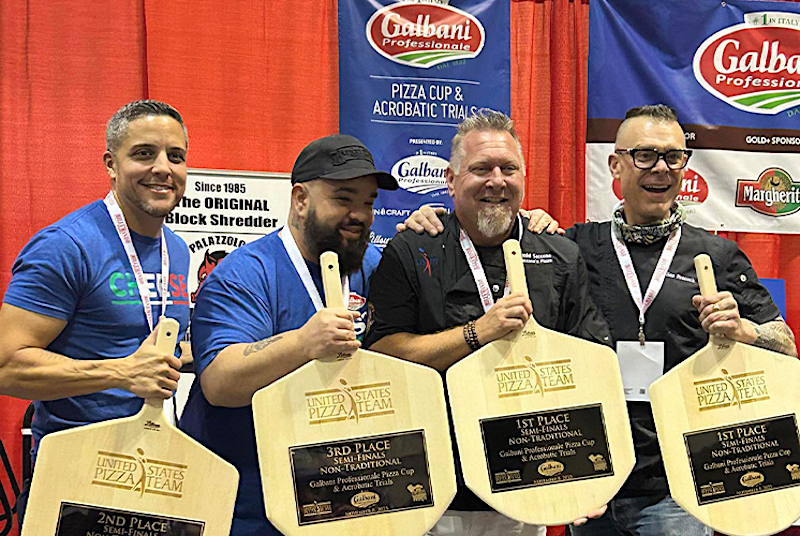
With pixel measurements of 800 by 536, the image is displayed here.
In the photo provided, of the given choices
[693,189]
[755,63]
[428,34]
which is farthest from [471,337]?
[755,63]

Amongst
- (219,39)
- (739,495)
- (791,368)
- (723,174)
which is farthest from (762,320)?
(219,39)

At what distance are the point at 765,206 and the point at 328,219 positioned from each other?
8.69 feet

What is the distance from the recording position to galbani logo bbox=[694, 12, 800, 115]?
146 inches

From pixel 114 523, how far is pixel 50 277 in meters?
0.63

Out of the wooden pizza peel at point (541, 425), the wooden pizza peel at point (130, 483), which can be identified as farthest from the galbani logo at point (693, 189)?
the wooden pizza peel at point (130, 483)

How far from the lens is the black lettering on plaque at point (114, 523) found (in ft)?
4.85

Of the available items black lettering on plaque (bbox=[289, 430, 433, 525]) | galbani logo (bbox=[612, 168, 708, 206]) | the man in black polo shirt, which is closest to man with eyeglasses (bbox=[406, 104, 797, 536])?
the man in black polo shirt

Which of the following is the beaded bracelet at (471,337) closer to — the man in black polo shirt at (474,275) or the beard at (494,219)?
the man in black polo shirt at (474,275)

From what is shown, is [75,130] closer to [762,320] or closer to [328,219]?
[328,219]

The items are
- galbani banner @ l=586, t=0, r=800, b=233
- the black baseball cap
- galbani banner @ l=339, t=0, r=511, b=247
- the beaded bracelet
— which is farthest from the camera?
galbani banner @ l=586, t=0, r=800, b=233

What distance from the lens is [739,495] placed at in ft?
5.72

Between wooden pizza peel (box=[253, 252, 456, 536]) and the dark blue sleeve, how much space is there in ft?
1.99

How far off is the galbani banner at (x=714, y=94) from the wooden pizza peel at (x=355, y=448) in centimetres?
223

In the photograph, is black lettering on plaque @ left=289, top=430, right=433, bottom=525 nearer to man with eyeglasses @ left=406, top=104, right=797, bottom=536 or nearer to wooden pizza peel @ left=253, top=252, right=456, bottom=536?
wooden pizza peel @ left=253, top=252, right=456, bottom=536
